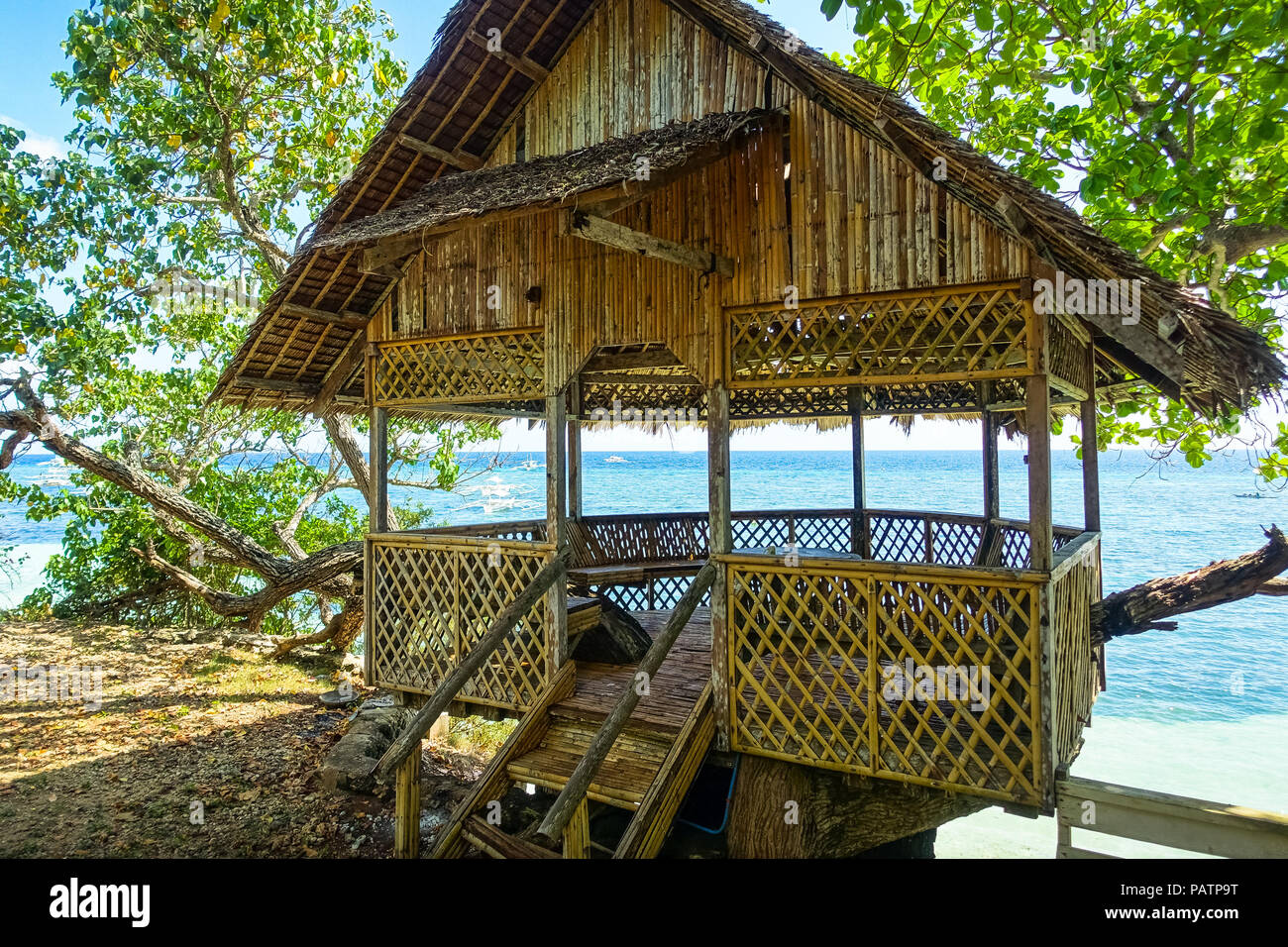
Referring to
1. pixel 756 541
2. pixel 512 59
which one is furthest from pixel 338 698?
pixel 512 59

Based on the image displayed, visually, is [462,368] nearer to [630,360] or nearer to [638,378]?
[630,360]

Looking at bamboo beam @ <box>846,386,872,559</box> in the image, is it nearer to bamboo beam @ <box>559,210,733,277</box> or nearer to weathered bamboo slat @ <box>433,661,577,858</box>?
bamboo beam @ <box>559,210,733,277</box>

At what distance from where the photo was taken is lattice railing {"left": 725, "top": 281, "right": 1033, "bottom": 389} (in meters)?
Result: 4.26

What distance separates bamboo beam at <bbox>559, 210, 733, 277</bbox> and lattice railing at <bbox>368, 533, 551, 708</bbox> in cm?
238

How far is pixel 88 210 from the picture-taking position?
952 cm

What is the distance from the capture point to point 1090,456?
6316mm

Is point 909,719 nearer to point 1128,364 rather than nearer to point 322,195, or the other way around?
point 1128,364

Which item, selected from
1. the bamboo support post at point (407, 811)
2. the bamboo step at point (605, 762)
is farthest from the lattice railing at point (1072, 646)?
the bamboo support post at point (407, 811)

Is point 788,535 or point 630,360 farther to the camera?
point 788,535

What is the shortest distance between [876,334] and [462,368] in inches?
133

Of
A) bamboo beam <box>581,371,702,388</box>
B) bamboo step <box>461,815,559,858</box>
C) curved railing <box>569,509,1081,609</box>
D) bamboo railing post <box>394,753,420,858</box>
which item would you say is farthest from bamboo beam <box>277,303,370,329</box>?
bamboo step <box>461,815,559,858</box>

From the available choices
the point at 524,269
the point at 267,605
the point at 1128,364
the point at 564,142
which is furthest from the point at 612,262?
the point at 267,605

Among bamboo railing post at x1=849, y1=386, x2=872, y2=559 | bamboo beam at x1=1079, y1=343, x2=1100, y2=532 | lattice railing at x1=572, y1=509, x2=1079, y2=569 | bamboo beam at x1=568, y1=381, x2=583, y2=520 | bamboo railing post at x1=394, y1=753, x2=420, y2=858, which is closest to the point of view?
bamboo railing post at x1=394, y1=753, x2=420, y2=858
